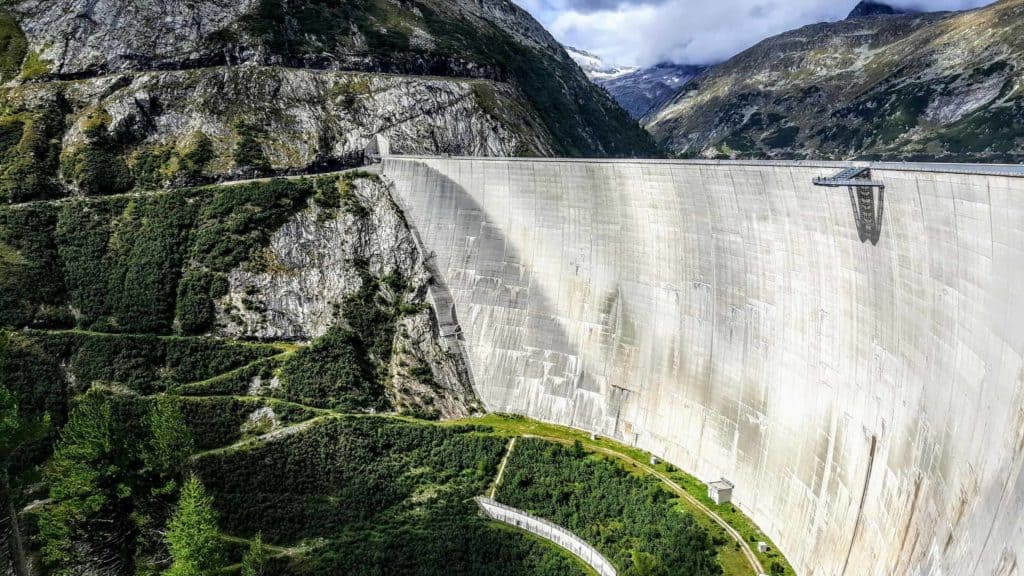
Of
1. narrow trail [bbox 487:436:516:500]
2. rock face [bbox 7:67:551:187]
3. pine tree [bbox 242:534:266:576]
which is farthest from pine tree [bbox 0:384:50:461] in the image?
rock face [bbox 7:67:551:187]

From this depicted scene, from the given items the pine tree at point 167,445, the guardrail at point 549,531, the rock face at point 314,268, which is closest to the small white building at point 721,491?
the guardrail at point 549,531

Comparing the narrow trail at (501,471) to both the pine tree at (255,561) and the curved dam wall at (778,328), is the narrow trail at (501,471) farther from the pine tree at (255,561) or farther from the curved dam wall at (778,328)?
the pine tree at (255,561)

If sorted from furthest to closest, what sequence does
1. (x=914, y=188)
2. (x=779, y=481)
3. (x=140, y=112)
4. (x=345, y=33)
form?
(x=345, y=33)
(x=140, y=112)
(x=779, y=481)
(x=914, y=188)

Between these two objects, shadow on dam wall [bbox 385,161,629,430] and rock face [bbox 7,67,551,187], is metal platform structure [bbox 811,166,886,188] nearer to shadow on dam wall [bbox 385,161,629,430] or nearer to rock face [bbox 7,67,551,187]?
shadow on dam wall [bbox 385,161,629,430]

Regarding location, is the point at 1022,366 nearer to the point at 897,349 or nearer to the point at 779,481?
the point at 897,349

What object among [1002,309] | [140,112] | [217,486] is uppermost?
[140,112]

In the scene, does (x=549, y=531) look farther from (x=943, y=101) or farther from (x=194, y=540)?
(x=943, y=101)

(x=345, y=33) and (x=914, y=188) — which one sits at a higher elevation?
(x=345, y=33)

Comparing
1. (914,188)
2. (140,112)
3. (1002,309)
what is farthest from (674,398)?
(140,112)
